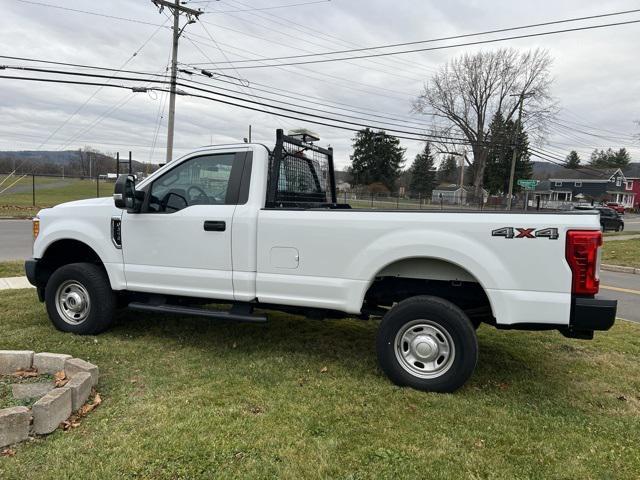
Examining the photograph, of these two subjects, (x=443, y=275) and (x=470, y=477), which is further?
(x=443, y=275)

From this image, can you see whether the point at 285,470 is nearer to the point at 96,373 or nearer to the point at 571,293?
the point at 96,373

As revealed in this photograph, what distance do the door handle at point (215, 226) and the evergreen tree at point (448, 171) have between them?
92162mm

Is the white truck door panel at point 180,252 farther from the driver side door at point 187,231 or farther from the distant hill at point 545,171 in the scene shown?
the distant hill at point 545,171

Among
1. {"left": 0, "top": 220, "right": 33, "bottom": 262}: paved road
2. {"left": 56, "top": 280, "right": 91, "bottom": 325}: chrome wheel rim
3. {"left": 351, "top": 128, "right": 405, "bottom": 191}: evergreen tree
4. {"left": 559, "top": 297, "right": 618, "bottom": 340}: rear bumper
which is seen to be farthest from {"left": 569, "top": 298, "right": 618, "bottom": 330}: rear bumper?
{"left": 351, "top": 128, "right": 405, "bottom": 191}: evergreen tree

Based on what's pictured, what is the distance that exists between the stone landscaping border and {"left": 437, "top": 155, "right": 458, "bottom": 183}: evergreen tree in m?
93.3

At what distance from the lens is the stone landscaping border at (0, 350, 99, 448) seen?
9.95ft

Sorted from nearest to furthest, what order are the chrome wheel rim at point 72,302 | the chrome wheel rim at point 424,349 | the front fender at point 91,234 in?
the chrome wheel rim at point 424,349, the front fender at point 91,234, the chrome wheel rim at point 72,302

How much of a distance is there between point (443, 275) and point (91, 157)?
65.8 metres

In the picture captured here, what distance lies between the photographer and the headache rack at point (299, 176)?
15.6 ft

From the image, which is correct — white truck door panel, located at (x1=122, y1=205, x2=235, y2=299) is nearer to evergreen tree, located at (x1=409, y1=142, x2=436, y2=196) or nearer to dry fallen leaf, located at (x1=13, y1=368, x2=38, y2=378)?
dry fallen leaf, located at (x1=13, y1=368, x2=38, y2=378)

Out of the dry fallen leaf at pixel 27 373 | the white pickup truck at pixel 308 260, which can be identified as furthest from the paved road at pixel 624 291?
the dry fallen leaf at pixel 27 373

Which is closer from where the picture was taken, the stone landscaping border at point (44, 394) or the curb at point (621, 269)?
the stone landscaping border at point (44, 394)

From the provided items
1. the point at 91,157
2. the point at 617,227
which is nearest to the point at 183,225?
the point at 617,227

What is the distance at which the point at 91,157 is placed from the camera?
6206cm
